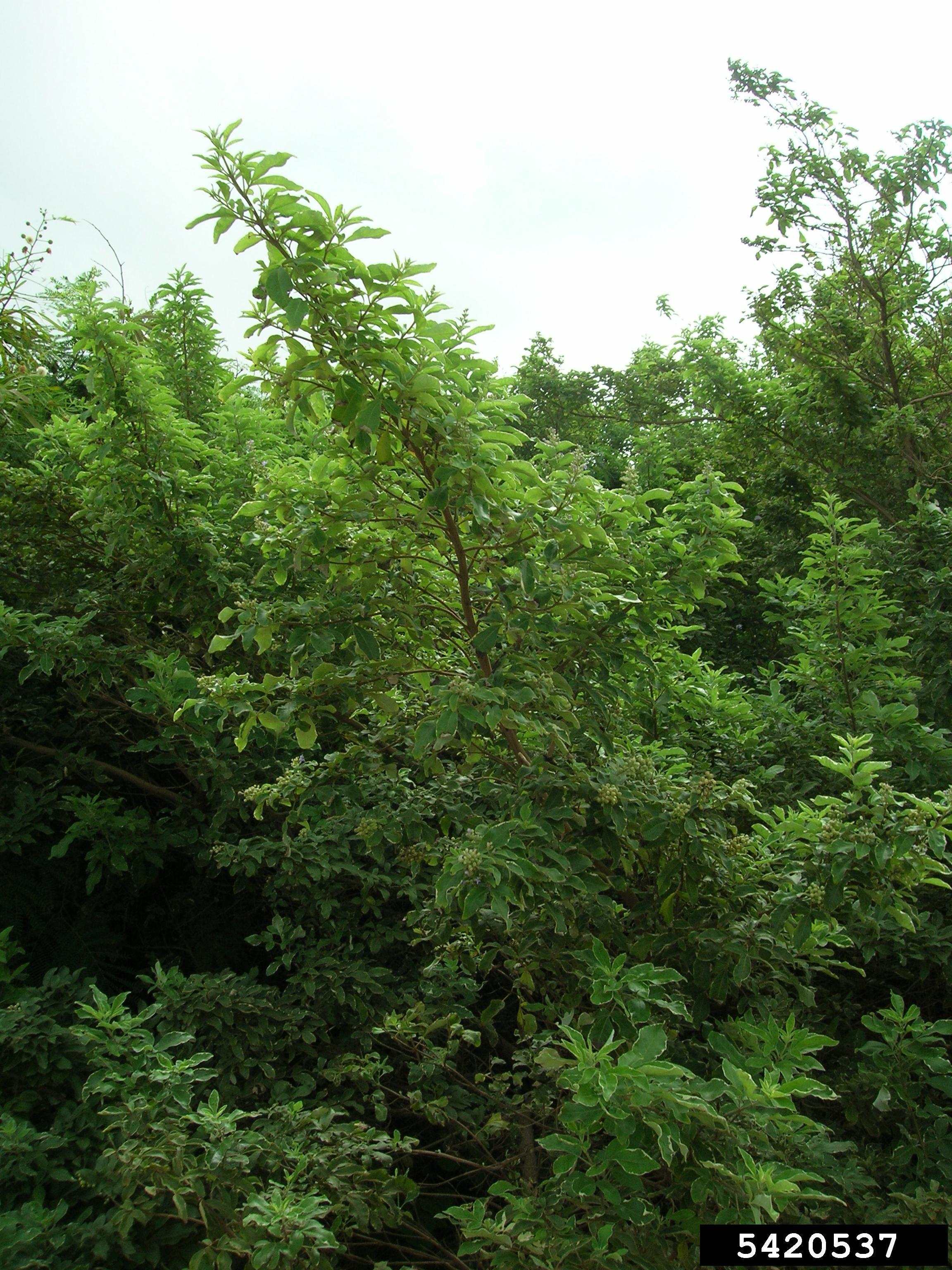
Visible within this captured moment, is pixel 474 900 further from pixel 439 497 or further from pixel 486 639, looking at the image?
pixel 439 497

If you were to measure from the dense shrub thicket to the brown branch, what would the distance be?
4 cm

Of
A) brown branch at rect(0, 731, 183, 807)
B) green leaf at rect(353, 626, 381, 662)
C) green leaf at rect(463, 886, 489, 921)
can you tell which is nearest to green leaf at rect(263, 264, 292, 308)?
green leaf at rect(353, 626, 381, 662)

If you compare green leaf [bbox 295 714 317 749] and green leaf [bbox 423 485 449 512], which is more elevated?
green leaf [bbox 423 485 449 512]

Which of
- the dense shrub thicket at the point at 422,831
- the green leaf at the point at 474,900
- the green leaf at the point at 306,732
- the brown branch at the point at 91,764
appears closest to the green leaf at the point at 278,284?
the dense shrub thicket at the point at 422,831

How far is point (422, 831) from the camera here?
8.46 ft

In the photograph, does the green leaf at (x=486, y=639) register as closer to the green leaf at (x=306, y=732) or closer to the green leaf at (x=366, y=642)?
the green leaf at (x=366, y=642)

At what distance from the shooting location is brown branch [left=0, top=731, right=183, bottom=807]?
146 inches

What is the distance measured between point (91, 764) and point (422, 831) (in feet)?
6.02

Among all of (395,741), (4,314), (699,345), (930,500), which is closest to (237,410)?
(4,314)

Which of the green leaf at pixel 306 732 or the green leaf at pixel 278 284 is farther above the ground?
the green leaf at pixel 278 284

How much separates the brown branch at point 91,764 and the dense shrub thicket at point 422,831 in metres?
0.04

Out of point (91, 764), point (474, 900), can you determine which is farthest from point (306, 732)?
point (91, 764)

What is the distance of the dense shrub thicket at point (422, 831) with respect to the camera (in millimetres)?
2062

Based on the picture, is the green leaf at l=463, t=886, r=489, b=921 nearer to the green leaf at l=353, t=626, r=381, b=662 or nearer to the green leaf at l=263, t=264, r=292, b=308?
the green leaf at l=353, t=626, r=381, b=662
